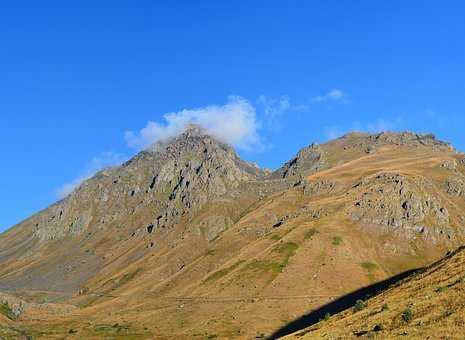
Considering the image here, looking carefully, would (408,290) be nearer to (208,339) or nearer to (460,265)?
(460,265)

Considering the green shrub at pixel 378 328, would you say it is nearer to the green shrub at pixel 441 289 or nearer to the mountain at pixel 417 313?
the mountain at pixel 417 313

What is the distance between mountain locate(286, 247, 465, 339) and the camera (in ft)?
165

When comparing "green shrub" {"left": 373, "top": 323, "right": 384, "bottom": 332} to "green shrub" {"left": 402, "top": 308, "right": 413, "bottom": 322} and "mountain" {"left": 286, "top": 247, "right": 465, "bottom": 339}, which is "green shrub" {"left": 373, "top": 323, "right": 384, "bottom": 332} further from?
"green shrub" {"left": 402, "top": 308, "right": 413, "bottom": 322}

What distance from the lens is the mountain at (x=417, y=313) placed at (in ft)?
165

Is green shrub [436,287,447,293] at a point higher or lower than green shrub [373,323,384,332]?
higher

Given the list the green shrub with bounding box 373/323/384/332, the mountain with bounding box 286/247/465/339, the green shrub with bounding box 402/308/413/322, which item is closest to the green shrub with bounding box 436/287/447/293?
the mountain with bounding box 286/247/465/339

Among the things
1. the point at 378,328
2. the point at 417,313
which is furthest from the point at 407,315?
the point at 378,328

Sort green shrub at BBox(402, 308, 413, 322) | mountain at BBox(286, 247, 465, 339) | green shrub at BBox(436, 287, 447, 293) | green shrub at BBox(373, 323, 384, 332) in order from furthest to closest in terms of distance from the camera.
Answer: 1. green shrub at BBox(436, 287, 447, 293)
2. green shrub at BBox(373, 323, 384, 332)
3. green shrub at BBox(402, 308, 413, 322)
4. mountain at BBox(286, 247, 465, 339)

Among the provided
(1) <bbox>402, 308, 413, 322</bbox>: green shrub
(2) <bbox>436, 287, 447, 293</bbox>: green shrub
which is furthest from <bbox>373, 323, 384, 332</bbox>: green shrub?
(2) <bbox>436, 287, 447, 293</bbox>: green shrub

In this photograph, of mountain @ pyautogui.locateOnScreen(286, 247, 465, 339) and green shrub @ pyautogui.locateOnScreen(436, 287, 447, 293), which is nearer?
mountain @ pyautogui.locateOnScreen(286, 247, 465, 339)

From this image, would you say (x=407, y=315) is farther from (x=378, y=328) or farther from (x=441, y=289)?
(x=441, y=289)

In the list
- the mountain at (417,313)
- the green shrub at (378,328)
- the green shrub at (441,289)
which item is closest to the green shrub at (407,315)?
the mountain at (417,313)

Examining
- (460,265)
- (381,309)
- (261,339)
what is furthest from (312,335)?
(261,339)

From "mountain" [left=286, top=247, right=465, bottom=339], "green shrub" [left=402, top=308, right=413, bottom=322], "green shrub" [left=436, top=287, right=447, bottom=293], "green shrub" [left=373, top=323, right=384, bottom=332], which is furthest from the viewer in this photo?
"green shrub" [left=436, top=287, right=447, bottom=293]
